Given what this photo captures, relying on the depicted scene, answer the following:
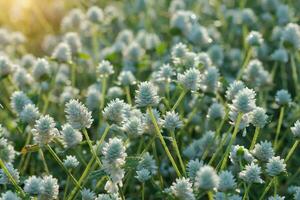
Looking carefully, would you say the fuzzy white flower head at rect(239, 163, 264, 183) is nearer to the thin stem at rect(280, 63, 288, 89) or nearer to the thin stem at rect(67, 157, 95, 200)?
the thin stem at rect(67, 157, 95, 200)

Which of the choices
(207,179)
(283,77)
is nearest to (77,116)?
(207,179)

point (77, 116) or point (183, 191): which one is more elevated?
point (77, 116)

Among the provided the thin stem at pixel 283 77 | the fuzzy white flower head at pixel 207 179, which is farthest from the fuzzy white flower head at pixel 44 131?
the thin stem at pixel 283 77

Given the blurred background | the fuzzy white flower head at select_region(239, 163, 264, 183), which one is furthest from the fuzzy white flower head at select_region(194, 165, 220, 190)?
the blurred background

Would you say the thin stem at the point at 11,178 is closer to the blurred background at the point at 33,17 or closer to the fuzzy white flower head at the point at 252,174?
the fuzzy white flower head at the point at 252,174

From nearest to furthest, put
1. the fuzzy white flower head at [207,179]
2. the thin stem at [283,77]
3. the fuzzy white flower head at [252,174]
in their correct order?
the fuzzy white flower head at [207,179] → the fuzzy white flower head at [252,174] → the thin stem at [283,77]

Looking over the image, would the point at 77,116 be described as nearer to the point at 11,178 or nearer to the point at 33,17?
the point at 11,178

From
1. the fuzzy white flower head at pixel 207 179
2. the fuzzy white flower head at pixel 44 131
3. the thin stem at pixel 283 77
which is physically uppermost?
the thin stem at pixel 283 77

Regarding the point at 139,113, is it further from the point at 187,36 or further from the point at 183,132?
the point at 187,36

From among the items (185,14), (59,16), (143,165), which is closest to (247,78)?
(185,14)

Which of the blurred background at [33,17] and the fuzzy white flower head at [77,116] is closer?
the fuzzy white flower head at [77,116]

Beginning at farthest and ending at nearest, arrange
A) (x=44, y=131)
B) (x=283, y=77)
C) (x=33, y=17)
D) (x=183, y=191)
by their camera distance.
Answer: (x=33, y=17) → (x=283, y=77) → (x=44, y=131) → (x=183, y=191)

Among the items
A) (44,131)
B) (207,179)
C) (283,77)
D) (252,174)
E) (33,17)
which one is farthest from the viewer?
(33,17)
